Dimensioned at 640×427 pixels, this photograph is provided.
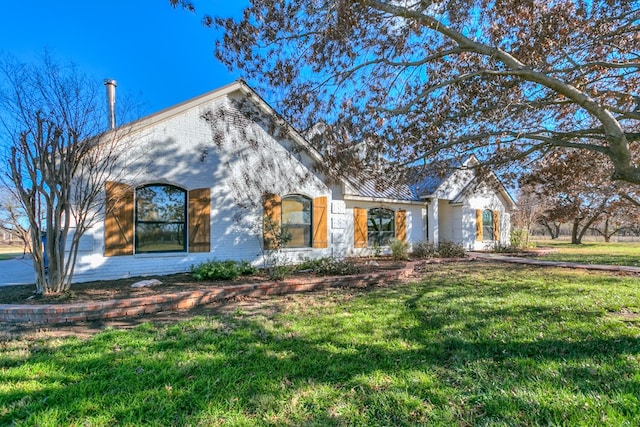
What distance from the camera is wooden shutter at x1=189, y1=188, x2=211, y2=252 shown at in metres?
8.80

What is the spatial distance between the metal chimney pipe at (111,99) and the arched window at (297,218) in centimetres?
510

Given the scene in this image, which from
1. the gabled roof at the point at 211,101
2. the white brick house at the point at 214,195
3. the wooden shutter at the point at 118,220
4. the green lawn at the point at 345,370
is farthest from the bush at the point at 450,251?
the wooden shutter at the point at 118,220

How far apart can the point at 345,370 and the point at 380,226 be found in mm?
11725

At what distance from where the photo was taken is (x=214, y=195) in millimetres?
9305

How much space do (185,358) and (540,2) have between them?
24.7 ft

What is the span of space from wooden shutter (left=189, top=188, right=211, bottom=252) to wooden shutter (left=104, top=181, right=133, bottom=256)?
1433 millimetres

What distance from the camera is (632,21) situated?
533 cm

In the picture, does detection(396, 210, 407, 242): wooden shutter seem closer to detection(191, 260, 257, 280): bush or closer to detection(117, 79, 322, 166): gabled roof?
detection(117, 79, 322, 166): gabled roof

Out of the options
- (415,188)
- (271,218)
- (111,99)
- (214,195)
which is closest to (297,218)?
(271,218)

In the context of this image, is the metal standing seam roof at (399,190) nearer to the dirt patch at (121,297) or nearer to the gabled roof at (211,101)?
the gabled roof at (211,101)

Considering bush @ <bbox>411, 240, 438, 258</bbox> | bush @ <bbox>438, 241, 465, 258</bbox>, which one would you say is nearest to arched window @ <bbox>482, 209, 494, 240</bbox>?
bush @ <bbox>438, 241, 465, 258</bbox>

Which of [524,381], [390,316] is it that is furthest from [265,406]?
[390,316]

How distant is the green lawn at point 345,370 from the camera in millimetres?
2502

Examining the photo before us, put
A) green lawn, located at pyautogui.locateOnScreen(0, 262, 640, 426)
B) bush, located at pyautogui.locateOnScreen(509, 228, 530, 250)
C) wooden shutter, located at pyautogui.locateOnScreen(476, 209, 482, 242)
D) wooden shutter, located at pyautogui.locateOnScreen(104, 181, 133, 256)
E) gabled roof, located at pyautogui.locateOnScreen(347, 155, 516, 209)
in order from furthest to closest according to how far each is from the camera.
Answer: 1. wooden shutter, located at pyautogui.locateOnScreen(476, 209, 482, 242)
2. bush, located at pyautogui.locateOnScreen(509, 228, 530, 250)
3. gabled roof, located at pyautogui.locateOnScreen(347, 155, 516, 209)
4. wooden shutter, located at pyautogui.locateOnScreen(104, 181, 133, 256)
5. green lawn, located at pyautogui.locateOnScreen(0, 262, 640, 426)
